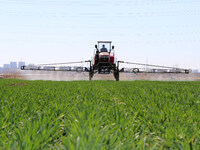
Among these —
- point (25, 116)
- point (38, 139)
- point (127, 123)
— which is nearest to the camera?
point (38, 139)

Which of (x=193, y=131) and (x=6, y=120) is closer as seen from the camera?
(x=193, y=131)

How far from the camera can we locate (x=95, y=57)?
64.9ft

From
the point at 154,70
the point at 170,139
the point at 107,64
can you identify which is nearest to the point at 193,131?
the point at 170,139

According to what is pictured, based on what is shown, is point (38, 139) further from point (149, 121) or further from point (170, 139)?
point (149, 121)

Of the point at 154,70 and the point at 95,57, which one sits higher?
the point at 95,57

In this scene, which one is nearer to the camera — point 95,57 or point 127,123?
point 127,123

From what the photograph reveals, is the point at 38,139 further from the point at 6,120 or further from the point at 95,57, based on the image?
the point at 95,57

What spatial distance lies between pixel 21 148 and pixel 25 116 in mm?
1329

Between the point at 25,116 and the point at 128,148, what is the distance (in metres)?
1.73

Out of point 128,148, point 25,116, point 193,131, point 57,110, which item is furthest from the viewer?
point 57,110

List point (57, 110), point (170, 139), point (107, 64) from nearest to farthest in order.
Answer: point (170, 139), point (57, 110), point (107, 64)

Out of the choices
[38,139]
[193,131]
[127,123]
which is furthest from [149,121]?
[38,139]

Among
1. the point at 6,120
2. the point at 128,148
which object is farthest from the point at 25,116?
the point at 128,148

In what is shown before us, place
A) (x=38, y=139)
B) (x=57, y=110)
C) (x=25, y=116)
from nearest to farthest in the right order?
(x=38, y=139) → (x=25, y=116) → (x=57, y=110)
